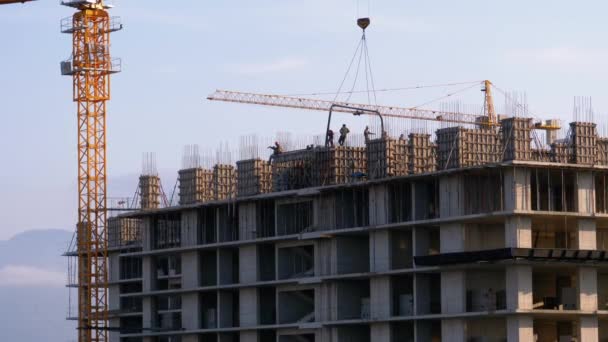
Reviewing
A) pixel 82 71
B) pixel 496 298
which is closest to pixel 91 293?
pixel 82 71

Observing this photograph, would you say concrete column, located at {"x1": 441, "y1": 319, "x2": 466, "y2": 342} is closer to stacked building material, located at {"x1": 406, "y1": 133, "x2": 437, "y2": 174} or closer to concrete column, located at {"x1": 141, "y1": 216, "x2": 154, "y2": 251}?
stacked building material, located at {"x1": 406, "y1": 133, "x2": 437, "y2": 174}

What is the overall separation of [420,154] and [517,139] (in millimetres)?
9540

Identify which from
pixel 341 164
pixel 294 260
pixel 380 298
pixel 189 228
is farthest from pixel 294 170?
pixel 380 298

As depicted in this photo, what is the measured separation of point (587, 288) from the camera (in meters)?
107

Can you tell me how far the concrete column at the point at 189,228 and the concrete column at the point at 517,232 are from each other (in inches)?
1166

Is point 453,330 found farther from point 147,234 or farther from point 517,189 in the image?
point 147,234

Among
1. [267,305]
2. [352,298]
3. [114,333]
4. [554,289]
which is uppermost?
[554,289]

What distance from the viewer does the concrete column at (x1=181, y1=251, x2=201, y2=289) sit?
128250mm

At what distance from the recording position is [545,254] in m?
105

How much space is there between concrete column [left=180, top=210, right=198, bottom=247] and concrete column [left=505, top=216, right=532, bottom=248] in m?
29.6

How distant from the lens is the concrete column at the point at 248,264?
124 m

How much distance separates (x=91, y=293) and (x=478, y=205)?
5137cm

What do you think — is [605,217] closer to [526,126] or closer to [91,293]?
[526,126]

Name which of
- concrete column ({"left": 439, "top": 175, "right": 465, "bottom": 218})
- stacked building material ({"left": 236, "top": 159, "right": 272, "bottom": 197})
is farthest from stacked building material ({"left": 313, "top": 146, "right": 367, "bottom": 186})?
concrete column ({"left": 439, "top": 175, "right": 465, "bottom": 218})
